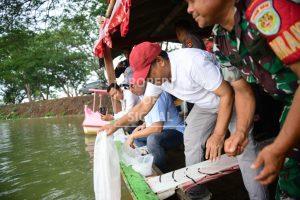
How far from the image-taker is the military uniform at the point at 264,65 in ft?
4.46

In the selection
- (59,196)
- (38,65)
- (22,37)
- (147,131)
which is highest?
(38,65)

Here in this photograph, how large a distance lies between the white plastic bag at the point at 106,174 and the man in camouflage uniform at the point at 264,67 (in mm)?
1429

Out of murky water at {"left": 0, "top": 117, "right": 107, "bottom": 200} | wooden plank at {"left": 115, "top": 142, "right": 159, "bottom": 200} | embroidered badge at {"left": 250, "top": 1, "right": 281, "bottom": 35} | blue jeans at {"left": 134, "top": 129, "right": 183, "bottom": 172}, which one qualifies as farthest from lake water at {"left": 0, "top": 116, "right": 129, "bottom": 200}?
embroidered badge at {"left": 250, "top": 1, "right": 281, "bottom": 35}

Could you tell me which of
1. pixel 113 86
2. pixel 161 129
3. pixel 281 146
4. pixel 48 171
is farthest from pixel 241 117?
pixel 48 171

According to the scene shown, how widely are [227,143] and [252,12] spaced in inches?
31.0

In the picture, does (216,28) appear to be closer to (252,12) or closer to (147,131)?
(252,12)

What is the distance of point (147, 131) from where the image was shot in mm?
4008

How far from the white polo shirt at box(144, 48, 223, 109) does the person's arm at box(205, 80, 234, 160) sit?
6 cm

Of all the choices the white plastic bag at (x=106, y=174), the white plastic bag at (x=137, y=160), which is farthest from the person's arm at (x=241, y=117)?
the white plastic bag at (x=137, y=160)

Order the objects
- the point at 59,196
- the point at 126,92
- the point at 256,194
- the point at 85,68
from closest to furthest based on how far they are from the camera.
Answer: the point at 256,194
the point at 126,92
the point at 59,196
the point at 85,68

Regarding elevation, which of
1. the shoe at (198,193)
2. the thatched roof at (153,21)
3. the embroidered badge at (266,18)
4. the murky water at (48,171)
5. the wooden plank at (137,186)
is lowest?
the murky water at (48,171)

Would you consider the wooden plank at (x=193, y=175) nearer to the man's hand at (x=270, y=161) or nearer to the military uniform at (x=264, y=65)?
the military uniform at (x=264, y=65)

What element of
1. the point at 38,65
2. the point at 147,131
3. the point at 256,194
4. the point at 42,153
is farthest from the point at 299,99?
the point at 38,65

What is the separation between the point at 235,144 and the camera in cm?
178
